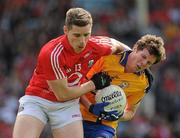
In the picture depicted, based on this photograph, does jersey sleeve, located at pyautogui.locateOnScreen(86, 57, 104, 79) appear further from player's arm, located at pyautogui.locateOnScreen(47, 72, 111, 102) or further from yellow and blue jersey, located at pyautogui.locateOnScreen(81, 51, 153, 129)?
player's arm, located at pyautogui.locateOnScreen(47, 72, 111, 102)

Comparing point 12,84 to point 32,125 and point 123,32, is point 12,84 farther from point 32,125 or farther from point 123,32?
point 32,125

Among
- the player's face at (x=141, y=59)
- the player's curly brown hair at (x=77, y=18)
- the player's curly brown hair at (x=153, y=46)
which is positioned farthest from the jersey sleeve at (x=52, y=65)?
the player's curly brown hair at (x=153, y=46)

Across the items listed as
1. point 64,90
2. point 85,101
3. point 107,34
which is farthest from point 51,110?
point 107,34

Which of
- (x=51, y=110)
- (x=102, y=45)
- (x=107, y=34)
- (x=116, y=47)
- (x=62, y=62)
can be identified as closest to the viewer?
(x=62, y=62)

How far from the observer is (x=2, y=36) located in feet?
51.6

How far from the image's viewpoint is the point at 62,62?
761 centimetres

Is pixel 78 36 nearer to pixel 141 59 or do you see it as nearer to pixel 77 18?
pixel 77 18

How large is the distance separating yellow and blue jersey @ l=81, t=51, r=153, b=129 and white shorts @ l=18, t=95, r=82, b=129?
16.6 inches

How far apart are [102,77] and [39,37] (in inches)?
297

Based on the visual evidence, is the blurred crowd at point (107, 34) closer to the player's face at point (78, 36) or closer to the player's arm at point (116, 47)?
the player's arm at point (116, 47)

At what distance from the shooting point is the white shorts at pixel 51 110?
7.80 meters

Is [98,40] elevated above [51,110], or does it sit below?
above

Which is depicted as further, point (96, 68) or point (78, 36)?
point (96, 68)

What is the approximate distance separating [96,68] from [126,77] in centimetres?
34
